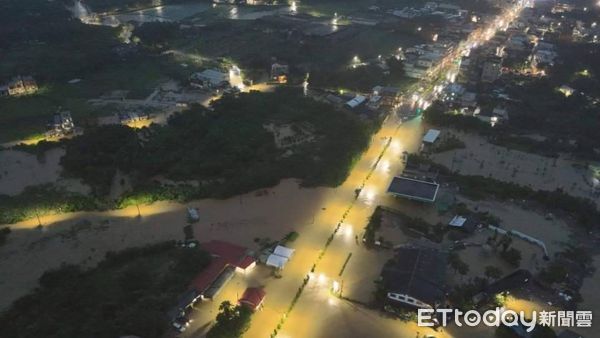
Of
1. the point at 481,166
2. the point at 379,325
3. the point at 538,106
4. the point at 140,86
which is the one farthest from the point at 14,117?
the point at 538,106

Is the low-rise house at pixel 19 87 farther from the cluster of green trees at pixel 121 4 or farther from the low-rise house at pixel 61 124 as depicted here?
the cluster of green trees at pixel 121 4

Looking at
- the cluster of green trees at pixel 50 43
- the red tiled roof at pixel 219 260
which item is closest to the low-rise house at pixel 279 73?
the cluster of green trees at pixel 50 43

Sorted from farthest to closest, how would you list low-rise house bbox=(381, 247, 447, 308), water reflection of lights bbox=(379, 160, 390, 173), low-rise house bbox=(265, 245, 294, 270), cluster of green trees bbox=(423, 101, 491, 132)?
1. cluster of green trees bbox=(423, 101, 491, 132)
2. water reflection of lights bbox=(379, 160, 390, 173)
3. low-rise house bbox=(265, 245, 294, 270)
4. low-rise house bbox=(381, 247, 447, 308)

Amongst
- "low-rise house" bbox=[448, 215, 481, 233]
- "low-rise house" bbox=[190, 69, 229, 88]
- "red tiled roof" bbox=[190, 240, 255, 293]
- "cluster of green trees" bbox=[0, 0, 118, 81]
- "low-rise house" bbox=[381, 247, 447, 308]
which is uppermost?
"cluster of green trees" bbox=[0, 0, 118, 81]

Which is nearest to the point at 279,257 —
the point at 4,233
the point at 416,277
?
the point at 416,277

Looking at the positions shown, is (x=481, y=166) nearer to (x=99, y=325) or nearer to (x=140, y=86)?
(x=99, y=325)

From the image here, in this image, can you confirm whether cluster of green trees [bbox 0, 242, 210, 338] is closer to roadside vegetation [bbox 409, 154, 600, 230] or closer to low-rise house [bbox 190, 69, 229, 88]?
roadside vegetation [bbox 409, 154, 600, 230]

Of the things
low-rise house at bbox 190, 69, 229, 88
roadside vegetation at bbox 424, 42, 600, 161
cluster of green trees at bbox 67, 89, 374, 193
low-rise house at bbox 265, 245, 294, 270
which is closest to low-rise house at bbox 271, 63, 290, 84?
low-rise house at bbox 190, 69, 229, 88

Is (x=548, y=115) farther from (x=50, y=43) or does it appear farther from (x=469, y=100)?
(x=50, y=43)
